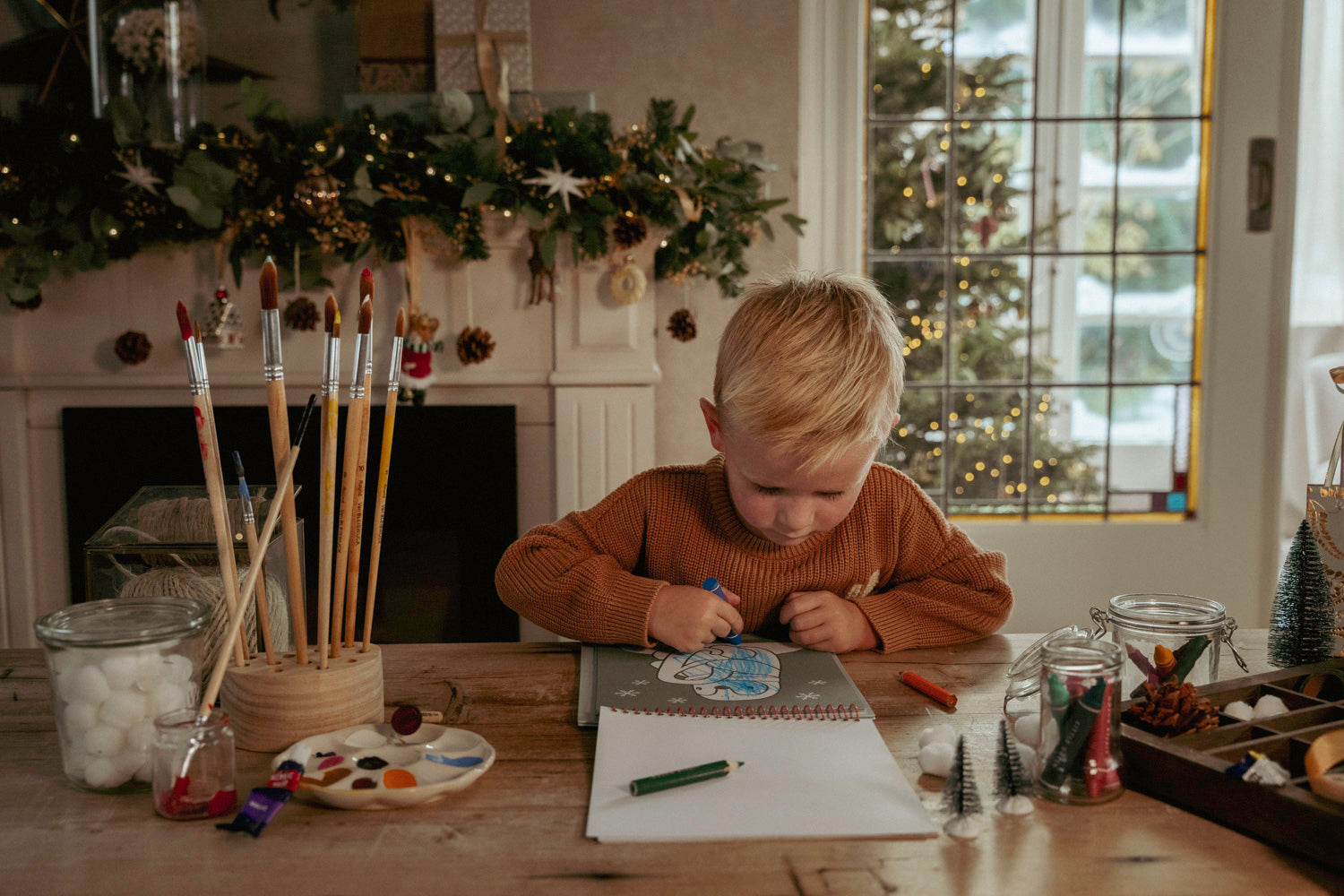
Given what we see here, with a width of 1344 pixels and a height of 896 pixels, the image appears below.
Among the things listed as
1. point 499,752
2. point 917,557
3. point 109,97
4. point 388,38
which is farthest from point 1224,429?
point 109,97

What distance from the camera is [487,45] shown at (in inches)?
83.5

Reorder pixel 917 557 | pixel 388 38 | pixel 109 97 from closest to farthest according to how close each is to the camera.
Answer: pixel 917 557 < pixel 109 97 < pixel 388 38

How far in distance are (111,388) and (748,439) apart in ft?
5.95

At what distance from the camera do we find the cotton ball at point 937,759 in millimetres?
732

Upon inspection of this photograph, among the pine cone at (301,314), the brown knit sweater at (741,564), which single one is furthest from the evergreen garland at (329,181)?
the brown knit sweater at (741,564)

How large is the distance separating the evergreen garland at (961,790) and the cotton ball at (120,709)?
566 mm

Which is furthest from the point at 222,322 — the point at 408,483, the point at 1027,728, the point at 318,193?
the point at 1027,728

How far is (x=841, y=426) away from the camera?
102 cm

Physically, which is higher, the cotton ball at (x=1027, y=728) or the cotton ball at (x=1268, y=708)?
the cotton ball at (x=1268, y=708)

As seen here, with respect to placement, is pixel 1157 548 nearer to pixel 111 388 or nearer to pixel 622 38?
pixel 622 38

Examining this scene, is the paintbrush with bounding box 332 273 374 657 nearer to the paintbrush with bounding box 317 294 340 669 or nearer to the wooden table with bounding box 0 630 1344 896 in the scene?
the paintbrush with bounding box 317 294 340 669

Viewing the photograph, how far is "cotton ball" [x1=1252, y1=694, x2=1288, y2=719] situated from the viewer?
77cm

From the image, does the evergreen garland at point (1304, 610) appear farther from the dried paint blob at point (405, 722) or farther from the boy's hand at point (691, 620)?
the dried paint blob at point (405, 722)

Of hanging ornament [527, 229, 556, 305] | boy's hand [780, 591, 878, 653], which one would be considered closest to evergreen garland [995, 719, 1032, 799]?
boy's hand [780, 591, 878, 653]
